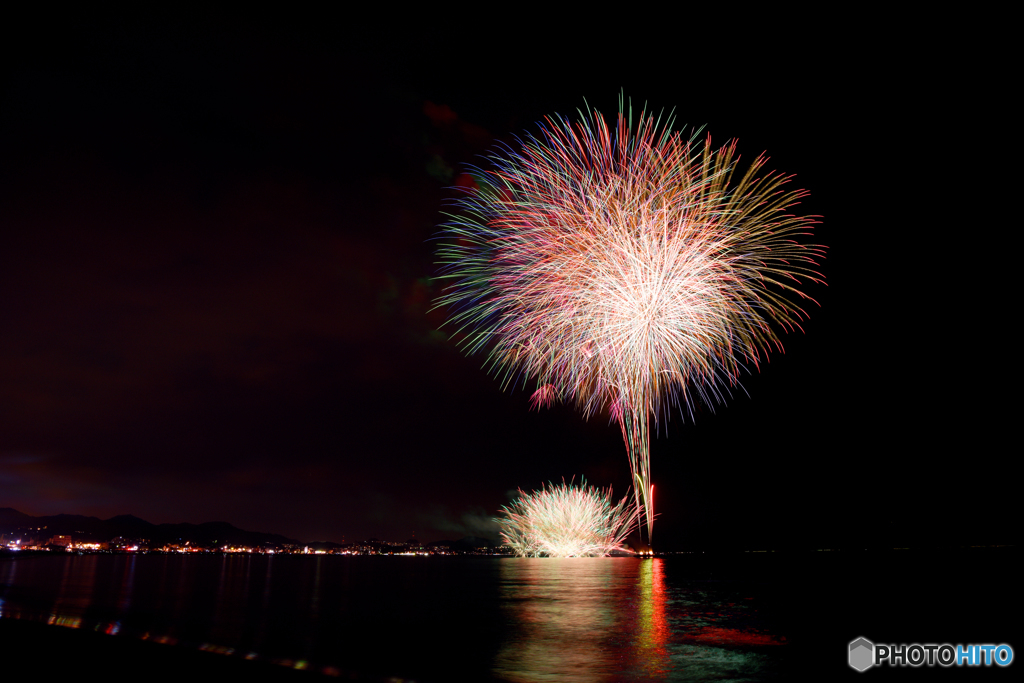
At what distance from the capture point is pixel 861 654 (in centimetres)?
1809

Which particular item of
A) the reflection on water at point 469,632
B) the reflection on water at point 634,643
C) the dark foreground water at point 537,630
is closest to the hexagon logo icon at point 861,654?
the dark foreground water at point 537,630

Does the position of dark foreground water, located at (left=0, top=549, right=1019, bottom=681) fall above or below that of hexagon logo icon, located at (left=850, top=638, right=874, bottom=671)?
below

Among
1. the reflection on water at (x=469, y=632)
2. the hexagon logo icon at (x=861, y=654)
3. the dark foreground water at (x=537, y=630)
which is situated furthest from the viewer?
the hexagon logo icon at (x=861, y=654)

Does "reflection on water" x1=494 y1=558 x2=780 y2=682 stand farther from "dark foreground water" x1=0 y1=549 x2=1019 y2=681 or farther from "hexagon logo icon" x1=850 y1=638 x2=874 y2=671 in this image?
"hexagon logo icon" x1=850 y1=638 x2=874 y2=671

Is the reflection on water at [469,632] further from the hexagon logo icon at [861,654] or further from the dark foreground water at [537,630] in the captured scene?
the hexagon logo icon at [861,654]

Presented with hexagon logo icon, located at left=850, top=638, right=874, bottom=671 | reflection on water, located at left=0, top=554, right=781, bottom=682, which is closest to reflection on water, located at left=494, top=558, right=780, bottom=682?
reflection on water, located at left=0, top=554, right=781, bottom=682

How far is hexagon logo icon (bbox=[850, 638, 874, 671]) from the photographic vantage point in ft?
54.2

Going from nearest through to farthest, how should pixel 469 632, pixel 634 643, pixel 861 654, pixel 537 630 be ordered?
1. pixel 861 654
2. pixel 634 643
3. pixel 469 632
4. pixel 537 630

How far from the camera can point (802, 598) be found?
38562 mm

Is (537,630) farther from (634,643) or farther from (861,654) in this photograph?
(861,654)

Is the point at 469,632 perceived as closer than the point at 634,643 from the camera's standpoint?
No

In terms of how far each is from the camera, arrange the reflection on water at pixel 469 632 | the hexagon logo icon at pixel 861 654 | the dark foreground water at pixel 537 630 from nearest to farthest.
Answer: the dark foreground water at pixel 537 630 < the reflection on water at pixel 469 632 < the hexagon logo icon at pixel 861 654

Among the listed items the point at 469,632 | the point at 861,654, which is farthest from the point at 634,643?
the point at 469,632

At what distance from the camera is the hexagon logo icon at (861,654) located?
16.5m
